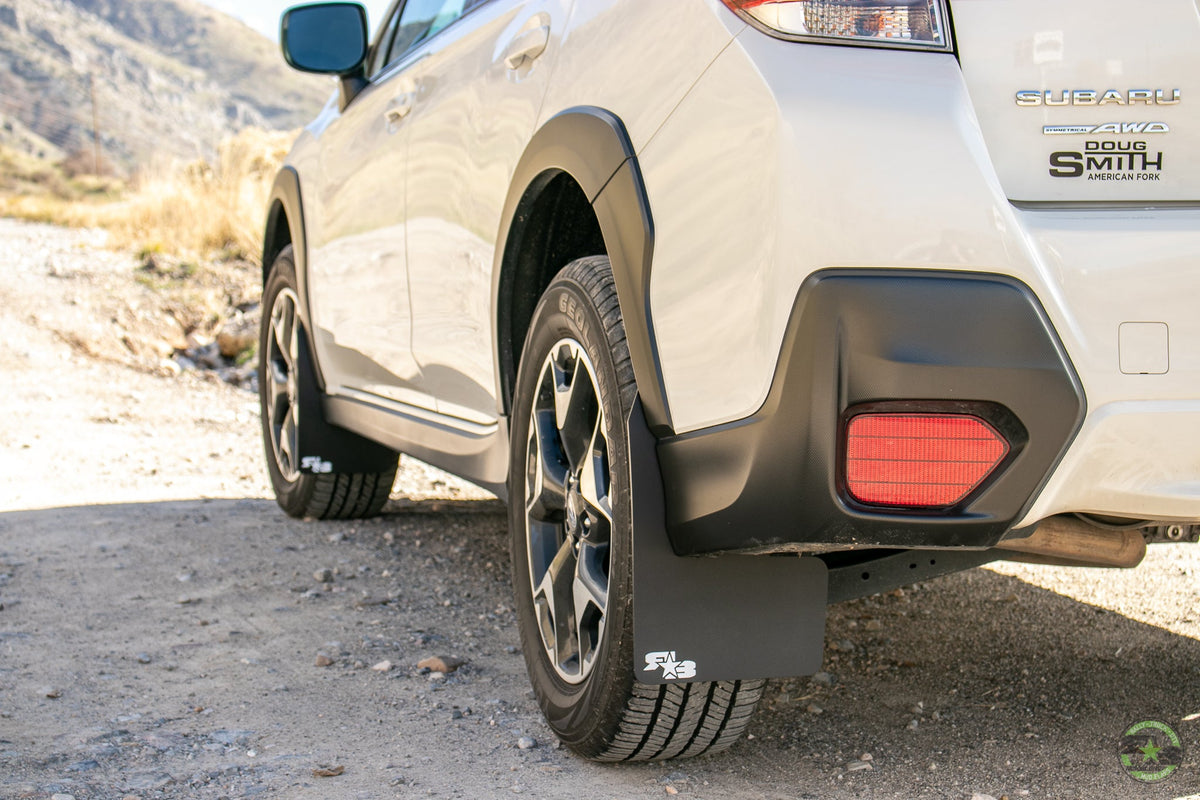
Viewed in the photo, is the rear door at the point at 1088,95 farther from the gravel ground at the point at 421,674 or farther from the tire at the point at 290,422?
the tire at the point at 290,422

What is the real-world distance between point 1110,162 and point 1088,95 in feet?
0.32

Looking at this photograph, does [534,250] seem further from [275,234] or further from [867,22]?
[275,234]

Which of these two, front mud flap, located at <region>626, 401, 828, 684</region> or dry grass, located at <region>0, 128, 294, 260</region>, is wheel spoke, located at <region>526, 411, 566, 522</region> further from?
dry grass, located at <region>0, 128, 294, 260</region>

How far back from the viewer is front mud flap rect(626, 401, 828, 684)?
1.89 meters

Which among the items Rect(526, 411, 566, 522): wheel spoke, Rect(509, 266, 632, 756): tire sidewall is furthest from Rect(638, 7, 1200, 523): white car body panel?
Rect(526, 411, 566, 522): wheel spoke

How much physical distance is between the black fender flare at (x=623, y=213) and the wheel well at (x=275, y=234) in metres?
2.74

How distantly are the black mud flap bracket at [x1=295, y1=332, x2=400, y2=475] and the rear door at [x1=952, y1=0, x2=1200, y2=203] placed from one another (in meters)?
3.09

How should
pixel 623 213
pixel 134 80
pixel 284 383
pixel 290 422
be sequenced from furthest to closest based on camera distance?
pixel 134 80 < pixel 284 383 < pixel 290 422 < pixel 623 213

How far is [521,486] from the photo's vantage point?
250 cm

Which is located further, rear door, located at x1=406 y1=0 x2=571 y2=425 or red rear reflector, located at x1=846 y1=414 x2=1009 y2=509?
rear door, located at x1=406 y1=0 x2=571 y2=425

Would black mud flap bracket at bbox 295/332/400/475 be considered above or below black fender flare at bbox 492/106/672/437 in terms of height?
below

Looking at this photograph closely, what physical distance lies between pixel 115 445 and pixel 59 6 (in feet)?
340

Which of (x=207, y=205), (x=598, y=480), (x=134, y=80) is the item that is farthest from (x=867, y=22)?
(x=134, y=80)

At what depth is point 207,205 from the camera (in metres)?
11.9
